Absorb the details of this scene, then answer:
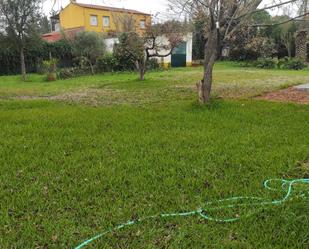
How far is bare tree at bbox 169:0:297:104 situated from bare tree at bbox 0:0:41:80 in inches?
443

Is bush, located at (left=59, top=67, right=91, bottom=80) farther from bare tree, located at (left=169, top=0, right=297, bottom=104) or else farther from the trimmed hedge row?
bare tree, located at (left=169, top=0, right=297, bottom=104)

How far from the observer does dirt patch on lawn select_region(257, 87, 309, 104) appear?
8.05 m

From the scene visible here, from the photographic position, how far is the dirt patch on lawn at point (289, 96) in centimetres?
805

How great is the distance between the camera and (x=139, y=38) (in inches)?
570

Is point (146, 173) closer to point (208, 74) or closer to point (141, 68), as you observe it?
point (208, 74)

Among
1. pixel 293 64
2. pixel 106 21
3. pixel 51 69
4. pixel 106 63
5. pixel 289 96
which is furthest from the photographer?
pixel 106 21

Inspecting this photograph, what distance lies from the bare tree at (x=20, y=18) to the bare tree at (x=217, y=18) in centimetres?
1126

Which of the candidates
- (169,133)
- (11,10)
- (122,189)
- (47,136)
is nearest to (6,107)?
(47,136)

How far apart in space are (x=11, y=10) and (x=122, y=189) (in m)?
15.6

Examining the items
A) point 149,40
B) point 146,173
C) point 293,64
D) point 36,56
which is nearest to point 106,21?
point 36,56

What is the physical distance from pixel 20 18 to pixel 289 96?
43.4 feet

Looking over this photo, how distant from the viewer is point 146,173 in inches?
136

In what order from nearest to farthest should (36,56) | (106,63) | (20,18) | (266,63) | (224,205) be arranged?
(224,205)
(20,18)
(106,63)
(36,56)
(266,63)

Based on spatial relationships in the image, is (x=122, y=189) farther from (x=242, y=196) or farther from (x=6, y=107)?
(x=6, y=107)
